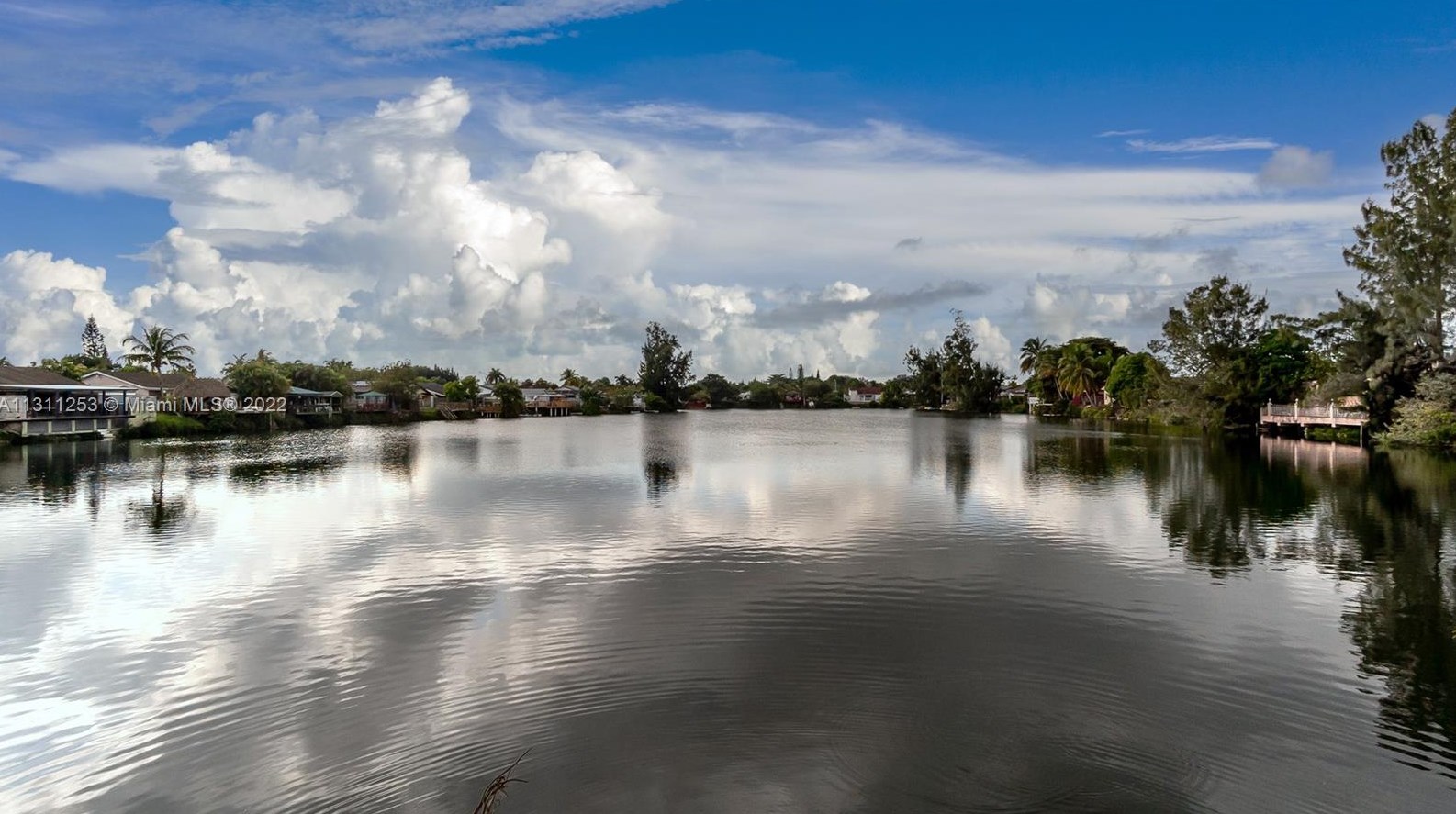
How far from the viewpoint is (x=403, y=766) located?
6.76 metres

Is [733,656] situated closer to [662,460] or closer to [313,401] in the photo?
[662,460]

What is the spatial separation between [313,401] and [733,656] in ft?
250

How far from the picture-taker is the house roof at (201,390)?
61469 mm

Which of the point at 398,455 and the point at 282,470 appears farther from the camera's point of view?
the point at 398,455

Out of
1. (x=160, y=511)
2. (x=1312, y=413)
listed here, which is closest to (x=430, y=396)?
(x=160, y=511)

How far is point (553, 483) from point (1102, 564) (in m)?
16.5

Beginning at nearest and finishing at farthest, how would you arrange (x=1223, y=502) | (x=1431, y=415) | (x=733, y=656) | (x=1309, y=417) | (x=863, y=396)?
(x=733, y=656), (x=1223, y=502), (x=1431, y=415), (x=1309, y=417), (x=863, y=396)

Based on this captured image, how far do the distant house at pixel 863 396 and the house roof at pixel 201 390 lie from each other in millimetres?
113207

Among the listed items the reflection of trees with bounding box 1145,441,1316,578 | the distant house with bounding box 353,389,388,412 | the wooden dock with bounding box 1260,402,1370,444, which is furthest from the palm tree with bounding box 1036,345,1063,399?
the distant house with bounding box 353,389,388,412

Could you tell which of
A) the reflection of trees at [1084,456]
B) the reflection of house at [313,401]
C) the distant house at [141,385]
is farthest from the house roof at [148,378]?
the reflection of trees at [1084,456]

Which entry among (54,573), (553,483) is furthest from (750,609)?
(553,483)

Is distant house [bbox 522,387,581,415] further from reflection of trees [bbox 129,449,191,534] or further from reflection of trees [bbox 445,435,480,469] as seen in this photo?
reflection of trees [bbox 129,449,191,534]

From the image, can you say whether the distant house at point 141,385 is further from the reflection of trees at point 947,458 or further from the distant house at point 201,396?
the reflection of trees at point 947,458

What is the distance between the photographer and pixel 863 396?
166875 millimetres
